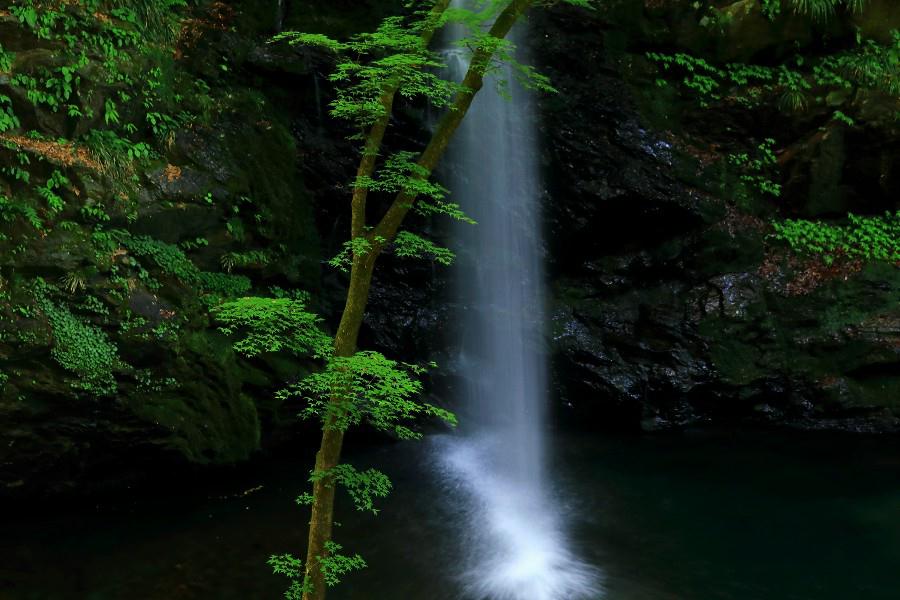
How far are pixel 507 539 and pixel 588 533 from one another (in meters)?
0.92

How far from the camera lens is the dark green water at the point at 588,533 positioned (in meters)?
5.71

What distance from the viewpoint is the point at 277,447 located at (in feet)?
27.1

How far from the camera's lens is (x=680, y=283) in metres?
10.1

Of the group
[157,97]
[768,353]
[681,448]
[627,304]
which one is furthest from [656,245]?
[157,97]

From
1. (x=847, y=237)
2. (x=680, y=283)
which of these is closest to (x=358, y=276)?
(x=680, y=283)

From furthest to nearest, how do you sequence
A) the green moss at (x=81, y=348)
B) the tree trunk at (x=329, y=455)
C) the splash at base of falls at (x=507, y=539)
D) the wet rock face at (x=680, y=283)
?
the wet rock face at (x=680, y=283), the green moss at (x=81, y=348), the splash at base of falls at (x=507, y=539), the tree trunk at (x=329, y=455)

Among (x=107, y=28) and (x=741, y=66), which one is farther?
(x=741, y=66)

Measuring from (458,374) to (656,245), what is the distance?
13.2ft

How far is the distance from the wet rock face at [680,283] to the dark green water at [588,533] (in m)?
1.12

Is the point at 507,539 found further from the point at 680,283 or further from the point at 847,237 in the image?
the point at 847,237

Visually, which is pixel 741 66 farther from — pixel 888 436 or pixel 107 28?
pixel 107 28

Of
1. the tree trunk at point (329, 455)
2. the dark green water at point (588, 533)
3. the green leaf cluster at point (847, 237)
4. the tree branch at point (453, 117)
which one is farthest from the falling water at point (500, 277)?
the tree branch at point (453, 117)

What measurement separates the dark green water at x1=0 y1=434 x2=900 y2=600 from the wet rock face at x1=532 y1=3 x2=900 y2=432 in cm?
112

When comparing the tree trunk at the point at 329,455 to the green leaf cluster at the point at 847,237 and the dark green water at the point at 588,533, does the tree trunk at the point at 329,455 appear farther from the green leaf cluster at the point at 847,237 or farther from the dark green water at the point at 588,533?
the green leaf cluster at the point at 847,237
